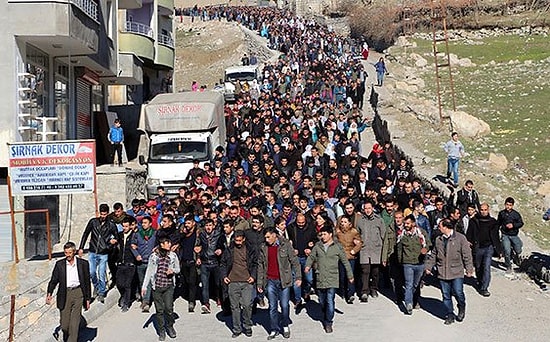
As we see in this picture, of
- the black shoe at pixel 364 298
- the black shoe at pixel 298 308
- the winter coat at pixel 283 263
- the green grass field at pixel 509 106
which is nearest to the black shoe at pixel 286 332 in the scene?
the winter coat at pixel 283 263

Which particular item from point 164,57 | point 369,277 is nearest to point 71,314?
point 369,277

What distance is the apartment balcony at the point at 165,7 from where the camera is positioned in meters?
42.7

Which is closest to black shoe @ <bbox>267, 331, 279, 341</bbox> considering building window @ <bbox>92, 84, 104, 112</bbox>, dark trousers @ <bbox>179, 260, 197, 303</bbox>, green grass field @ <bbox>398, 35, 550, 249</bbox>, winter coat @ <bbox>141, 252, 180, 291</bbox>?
winter coat @ <bbox>141, 252, 180, 291</bbox>

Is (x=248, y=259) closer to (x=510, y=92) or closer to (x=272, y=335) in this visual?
(x=272, y=335)

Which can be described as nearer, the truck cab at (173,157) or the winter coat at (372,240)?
the winter coat at (372,240)

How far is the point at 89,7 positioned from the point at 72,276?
527 inches

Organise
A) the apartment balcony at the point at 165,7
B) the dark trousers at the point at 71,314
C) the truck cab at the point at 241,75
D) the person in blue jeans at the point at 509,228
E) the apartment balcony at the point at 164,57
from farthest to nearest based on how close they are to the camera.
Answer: the truck cab at the point at 241,75
the apartment balcony at the point at 165,7
the apartment balcony at the point at 164,57
the person in blue jeans at the point at 509,228
the dark trousers at the point at 71,314

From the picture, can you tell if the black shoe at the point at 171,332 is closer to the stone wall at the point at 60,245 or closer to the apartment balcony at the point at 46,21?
the stone wall at the point at 60,245

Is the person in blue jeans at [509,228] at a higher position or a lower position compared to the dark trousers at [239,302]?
higher

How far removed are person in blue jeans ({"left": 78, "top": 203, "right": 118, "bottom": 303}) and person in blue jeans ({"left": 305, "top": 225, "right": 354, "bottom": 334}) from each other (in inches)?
145

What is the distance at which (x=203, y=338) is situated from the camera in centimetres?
1233

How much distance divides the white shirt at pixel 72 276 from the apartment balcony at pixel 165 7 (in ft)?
105

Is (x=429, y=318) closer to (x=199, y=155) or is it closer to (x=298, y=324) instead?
(x=298, y=324)

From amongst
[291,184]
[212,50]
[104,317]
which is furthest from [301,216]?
[212,50]
